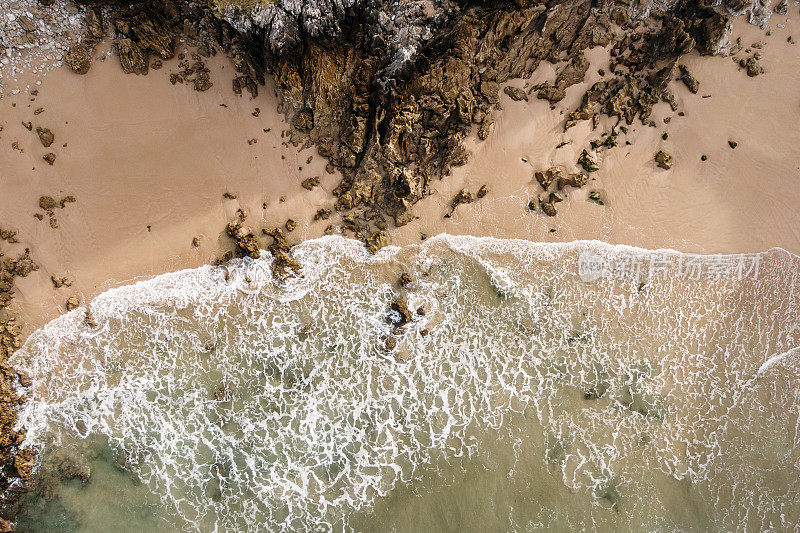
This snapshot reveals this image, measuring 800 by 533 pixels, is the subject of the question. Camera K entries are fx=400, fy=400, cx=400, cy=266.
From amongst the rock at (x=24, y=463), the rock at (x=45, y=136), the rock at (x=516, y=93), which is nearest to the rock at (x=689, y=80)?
the rock at (x=516, y=93)

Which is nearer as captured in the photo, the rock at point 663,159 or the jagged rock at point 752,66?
the rock at point 663,159

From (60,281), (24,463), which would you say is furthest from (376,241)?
(24,463)

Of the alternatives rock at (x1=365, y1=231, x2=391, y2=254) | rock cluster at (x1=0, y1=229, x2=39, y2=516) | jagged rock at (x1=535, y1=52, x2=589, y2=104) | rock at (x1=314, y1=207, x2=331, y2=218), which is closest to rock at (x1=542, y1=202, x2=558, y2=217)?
jagged rock at (x1=535, y1=52, x2=589, y2=104)

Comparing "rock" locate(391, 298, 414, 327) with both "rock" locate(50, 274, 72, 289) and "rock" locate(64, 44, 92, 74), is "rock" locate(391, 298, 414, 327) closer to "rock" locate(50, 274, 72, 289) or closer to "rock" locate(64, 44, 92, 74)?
"rock" locate(50, 274, 72, 289)

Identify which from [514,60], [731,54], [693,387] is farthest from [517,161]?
[693,387]

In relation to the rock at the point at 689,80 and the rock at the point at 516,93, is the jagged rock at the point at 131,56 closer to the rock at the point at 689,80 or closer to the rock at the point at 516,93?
the rock at the point at 516,93

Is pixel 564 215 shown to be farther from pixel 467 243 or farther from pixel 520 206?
pixel 467 243
